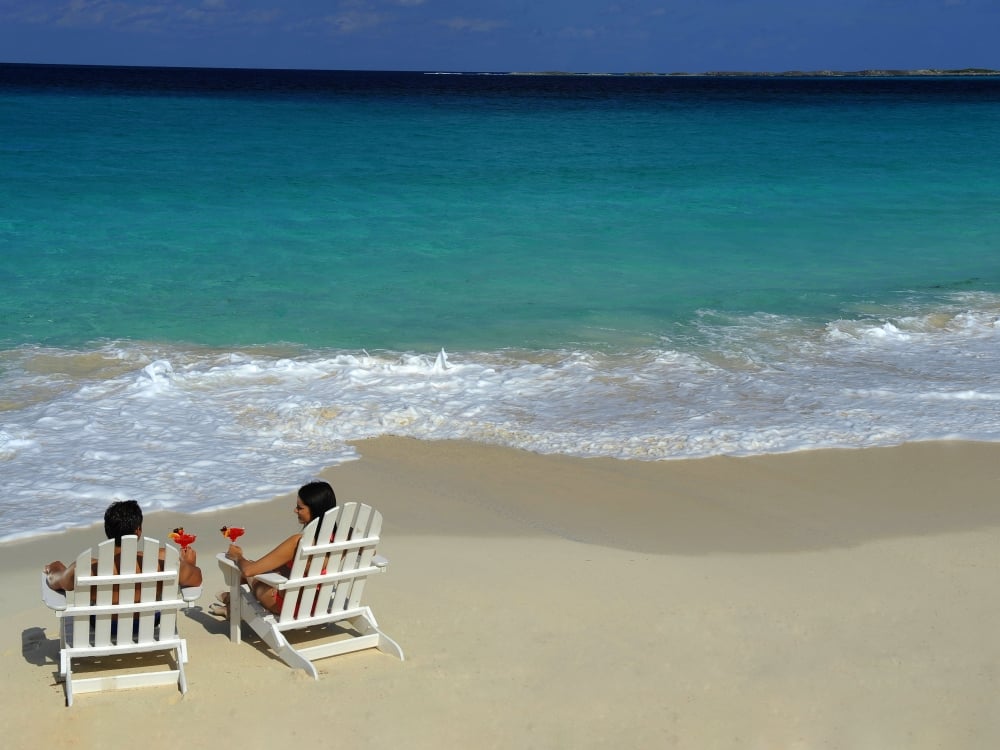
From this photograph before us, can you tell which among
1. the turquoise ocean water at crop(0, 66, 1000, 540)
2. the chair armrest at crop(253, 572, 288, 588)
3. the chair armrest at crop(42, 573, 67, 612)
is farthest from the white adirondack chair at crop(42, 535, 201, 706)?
the turquoise ocean water at crop(0, 66, 1000, 540)

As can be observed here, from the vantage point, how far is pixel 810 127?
152 feet

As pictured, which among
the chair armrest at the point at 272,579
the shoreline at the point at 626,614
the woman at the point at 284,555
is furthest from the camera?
the woman at the point at 284,555

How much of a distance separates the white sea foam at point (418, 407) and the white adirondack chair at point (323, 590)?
2238 mm

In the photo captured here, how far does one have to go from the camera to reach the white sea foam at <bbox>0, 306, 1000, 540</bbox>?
8375mm

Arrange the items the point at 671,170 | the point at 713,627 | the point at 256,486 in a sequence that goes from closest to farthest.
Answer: the point at 713,627 < the point at 256,486 < the point at 671,170

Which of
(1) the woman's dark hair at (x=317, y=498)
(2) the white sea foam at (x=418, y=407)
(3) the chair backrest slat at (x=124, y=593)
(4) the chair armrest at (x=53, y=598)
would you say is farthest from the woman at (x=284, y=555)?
(2) the white sea foam at (x=418, y=407)

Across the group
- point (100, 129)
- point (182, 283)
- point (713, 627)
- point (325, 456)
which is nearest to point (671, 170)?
point (182, 283)

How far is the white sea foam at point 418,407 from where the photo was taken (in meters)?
8.38

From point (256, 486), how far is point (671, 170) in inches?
943

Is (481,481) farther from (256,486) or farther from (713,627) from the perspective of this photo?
(713,627)

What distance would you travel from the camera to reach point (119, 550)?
5047mm

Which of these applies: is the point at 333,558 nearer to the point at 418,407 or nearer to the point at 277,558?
the point at 277,558

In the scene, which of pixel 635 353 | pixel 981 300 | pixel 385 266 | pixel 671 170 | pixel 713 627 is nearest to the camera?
pixel 713 627

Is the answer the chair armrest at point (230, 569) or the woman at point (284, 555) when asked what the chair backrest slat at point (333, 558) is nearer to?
the woman at point (284, 555)
